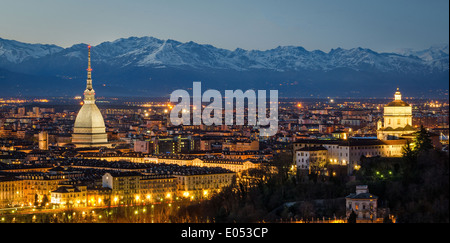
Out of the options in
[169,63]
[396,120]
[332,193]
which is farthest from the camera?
[169,63]

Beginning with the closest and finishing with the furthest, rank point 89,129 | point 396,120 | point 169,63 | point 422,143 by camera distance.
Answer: point 422,143
point 396,120
point 89,129
point 169,63

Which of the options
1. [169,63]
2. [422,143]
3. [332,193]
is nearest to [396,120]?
[422,143]

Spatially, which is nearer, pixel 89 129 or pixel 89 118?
pixel 89 129

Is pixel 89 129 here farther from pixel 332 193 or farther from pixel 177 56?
pixel 177 56

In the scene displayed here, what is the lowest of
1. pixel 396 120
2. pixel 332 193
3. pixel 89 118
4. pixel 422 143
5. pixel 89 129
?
pixel 332 193

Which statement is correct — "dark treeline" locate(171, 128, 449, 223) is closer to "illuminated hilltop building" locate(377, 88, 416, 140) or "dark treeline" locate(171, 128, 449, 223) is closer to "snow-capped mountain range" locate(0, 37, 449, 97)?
"illuminated hilltop building" locate(377, 88, 416, 140)

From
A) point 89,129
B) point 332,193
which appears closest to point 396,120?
point 332,193

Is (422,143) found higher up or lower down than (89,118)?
lower down

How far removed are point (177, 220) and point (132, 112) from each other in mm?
91393

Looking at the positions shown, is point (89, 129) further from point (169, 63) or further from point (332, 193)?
point (169, 63)

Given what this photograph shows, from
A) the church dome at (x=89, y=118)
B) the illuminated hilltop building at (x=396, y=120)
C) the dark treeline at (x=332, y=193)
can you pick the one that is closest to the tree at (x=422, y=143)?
the dark treeline at (x=332, y=193)

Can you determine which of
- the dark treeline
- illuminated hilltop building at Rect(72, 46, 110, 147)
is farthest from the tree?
illuminated hilltop building at Rect(72, 46, 110, 147)

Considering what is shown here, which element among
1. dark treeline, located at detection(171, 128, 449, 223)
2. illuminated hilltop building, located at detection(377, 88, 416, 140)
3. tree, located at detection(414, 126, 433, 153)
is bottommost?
dark treeline, located at detection(171, 128, 449, 223)

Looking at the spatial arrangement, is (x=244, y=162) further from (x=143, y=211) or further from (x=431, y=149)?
(x=431, y=149)
